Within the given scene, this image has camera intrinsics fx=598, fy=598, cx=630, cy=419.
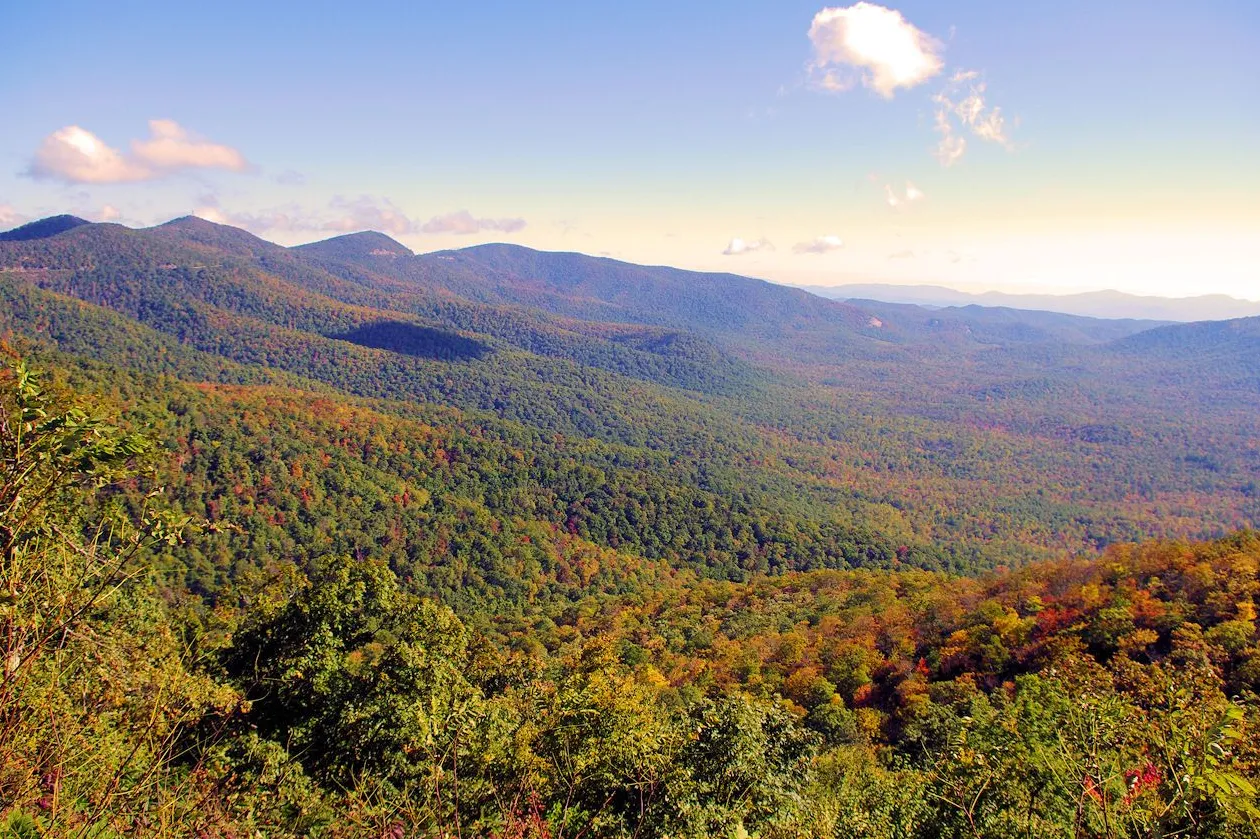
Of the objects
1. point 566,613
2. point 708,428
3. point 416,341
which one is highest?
point 416,341

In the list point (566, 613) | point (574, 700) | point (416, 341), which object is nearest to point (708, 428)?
point (416, 341)

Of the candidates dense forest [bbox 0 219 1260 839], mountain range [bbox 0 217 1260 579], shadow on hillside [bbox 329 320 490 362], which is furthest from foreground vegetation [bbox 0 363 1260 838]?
shadow on hillside [bbox 329 320 490 362]

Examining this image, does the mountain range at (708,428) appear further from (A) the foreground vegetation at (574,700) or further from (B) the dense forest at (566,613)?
(A) the foreground vegetation at (574,700)

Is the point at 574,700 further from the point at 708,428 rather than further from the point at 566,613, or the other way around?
the point at 708,428

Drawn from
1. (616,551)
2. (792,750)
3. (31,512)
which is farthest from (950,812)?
(616,551)

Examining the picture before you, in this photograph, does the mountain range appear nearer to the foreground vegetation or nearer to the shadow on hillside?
the shadow on hillside
